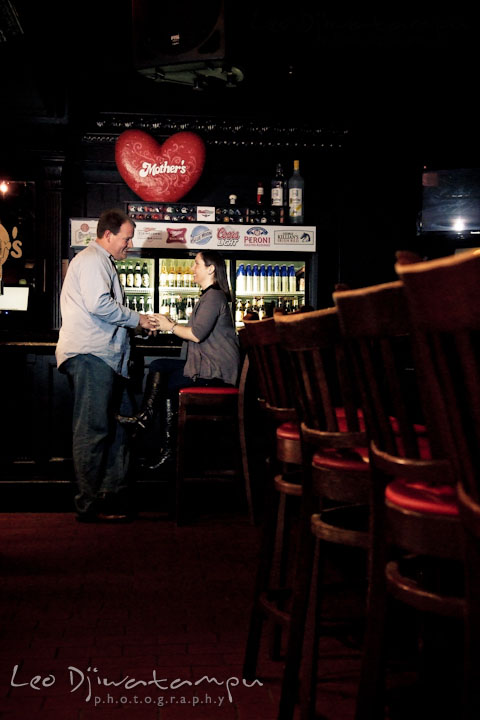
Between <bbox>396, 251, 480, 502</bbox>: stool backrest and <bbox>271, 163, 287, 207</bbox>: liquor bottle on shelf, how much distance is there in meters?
5.24

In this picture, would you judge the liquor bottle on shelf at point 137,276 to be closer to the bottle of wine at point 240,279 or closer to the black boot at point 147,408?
the bottle of wine at point 240,279

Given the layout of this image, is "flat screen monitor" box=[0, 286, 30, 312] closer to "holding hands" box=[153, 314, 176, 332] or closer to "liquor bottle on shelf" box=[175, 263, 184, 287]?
"liquor bottle on shelf" box=[175, 263, 184, 287]

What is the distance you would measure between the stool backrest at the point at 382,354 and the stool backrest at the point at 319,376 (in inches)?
7.6

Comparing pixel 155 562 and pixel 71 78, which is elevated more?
pixel 71 78

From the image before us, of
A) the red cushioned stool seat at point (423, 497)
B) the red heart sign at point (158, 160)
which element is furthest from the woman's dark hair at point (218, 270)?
the red cushioned stool seat at point (423, 497)

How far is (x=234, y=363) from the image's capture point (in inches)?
182

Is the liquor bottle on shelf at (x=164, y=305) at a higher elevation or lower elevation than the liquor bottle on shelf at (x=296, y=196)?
lower

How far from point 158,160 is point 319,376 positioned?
457 centimetres

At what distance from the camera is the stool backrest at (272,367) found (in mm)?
2230

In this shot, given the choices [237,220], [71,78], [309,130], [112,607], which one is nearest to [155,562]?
[112,607]

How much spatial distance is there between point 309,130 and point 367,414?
517 centimetres

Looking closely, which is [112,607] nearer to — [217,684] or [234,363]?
[217,684]

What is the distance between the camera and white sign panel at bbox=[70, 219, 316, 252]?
5.88 metres

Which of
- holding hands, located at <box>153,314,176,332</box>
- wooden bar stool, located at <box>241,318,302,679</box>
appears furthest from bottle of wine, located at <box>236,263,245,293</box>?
wooden bar stool, located at <box>241,318,302,679</box>
